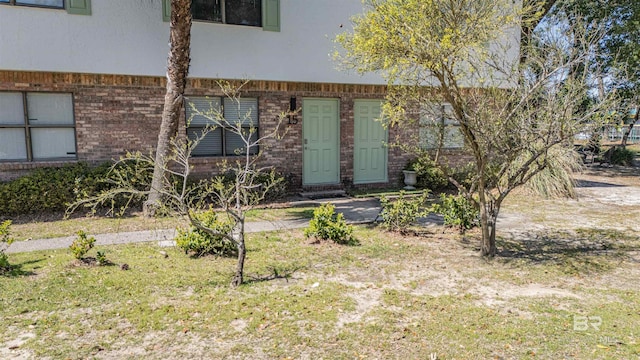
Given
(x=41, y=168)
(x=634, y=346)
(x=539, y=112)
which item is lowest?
(x=634, y=346)

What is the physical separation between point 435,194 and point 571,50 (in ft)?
20.8

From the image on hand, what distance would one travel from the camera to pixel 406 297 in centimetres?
494

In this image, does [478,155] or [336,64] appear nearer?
[478,155]

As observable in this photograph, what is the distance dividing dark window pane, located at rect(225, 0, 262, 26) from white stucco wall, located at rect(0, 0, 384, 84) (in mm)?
213

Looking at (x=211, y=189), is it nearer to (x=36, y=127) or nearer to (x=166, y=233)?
(x=166, y=233)

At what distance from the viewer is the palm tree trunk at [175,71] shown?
26.6 ft

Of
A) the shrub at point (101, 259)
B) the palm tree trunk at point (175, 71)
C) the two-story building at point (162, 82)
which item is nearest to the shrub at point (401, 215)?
the two-story building at point (162, 82)

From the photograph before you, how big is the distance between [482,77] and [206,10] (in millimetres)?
6547

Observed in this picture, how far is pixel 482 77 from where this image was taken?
21.2 feet

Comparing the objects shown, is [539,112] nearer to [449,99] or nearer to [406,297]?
[449,99]

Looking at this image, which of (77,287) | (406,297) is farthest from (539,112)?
(77,287)

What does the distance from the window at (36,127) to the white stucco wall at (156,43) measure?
881 millimetres

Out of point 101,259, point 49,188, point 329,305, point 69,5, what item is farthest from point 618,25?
point 49,188

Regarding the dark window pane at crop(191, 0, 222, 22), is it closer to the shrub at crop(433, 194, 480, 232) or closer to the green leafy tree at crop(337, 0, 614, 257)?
the green leafy tree at crop(337, 0, 614, 257)
